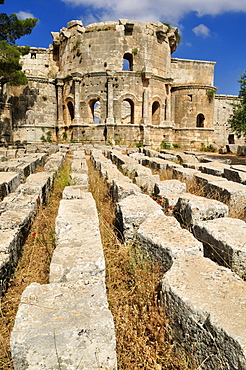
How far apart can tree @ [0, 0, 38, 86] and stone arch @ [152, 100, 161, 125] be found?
939 centimetres

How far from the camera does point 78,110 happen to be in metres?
19.5

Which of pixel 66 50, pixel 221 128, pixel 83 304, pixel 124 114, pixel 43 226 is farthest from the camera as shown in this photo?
pixel 124 114

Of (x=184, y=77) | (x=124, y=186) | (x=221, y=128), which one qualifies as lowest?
(x=124, y=186)

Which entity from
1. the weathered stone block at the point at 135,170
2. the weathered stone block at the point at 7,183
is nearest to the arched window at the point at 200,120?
the weathered stone block at the point at 135,170

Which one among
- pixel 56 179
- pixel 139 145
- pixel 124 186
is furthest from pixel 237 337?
pixel 139 145

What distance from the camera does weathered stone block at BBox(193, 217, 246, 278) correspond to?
7.89 feet

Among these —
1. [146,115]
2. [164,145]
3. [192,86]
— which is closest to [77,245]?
[146,115]

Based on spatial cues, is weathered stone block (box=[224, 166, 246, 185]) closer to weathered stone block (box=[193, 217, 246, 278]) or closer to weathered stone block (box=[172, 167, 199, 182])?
weathered stone block (box=[172, 167, 199, 182])

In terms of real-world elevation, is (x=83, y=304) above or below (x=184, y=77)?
below

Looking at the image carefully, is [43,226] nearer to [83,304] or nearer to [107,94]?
[83,304]

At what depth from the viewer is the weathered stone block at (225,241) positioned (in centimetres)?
240

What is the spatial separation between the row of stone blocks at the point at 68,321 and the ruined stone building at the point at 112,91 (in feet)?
56.2

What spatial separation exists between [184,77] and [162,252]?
22.9 metres

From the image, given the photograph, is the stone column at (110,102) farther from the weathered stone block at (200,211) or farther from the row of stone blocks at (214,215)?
the weathered stone block at (200,211)
